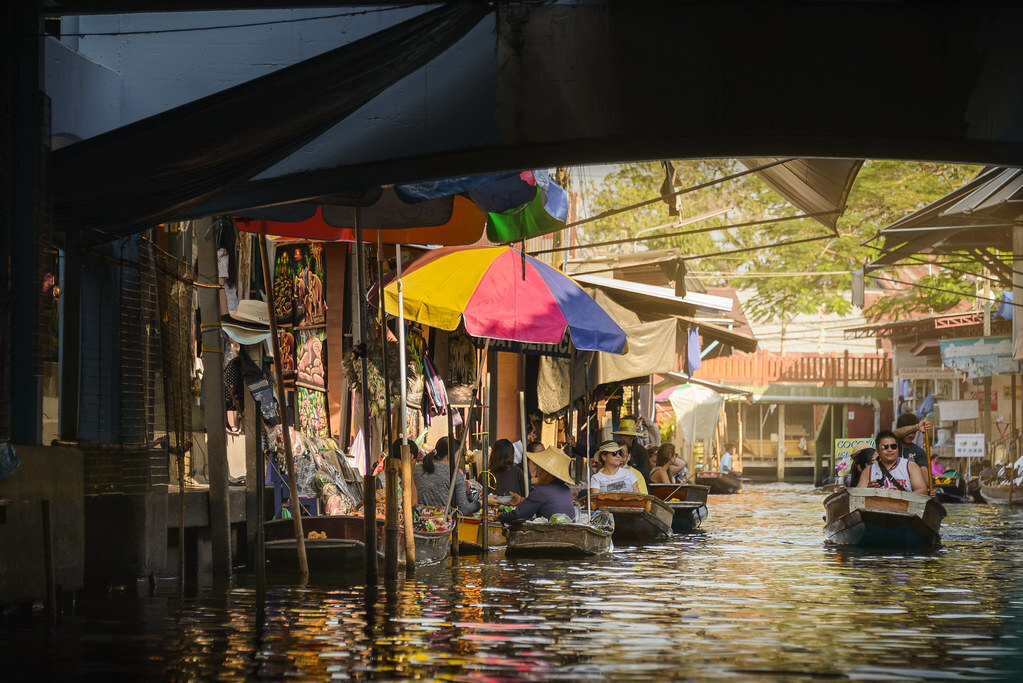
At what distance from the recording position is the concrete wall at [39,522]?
8516 millimetres

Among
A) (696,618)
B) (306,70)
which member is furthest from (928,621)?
(306,70)

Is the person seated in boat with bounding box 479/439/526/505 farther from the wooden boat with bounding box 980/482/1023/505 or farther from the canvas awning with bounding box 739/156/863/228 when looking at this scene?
the wooden boat with bounding box 980/482/1023/505

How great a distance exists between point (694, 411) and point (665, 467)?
45.7 ft

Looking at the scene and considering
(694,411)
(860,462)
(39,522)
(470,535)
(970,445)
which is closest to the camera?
(39,522)

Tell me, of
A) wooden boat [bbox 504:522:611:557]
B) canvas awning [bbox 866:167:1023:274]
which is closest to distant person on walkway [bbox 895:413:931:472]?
canvas awning [bbox 866:167:1023:274]

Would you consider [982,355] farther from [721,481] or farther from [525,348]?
[525,348]

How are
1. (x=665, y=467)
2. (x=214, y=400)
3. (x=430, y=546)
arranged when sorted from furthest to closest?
1. (x=665, y=467)
2. (x=430, y=546)
3. (x=214, y=400)

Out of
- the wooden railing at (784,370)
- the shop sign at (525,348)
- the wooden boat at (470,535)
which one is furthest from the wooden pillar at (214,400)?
the wooden railing at (784,370)

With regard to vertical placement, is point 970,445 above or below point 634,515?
above

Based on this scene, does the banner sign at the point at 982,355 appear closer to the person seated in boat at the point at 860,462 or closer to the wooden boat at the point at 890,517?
the person seated in boat at the point at 860,462

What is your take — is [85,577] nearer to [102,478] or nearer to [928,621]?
[102,478]

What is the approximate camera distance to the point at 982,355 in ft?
91.1

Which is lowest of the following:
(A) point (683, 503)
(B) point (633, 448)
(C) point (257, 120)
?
(A) point (683, 503)

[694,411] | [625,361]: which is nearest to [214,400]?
[625,361]
